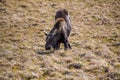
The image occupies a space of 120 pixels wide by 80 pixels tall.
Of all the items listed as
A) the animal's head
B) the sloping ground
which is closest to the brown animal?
the animal's head

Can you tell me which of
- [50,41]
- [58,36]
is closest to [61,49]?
[58,36]

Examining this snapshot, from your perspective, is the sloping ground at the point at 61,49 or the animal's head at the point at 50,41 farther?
the animal's head at the point at 50,41

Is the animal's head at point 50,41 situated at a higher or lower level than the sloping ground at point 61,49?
higher

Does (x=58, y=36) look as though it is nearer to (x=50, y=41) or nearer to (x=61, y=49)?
(x=50, y=41)

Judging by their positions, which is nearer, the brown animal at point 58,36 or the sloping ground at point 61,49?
the sloping ground at point 61,49

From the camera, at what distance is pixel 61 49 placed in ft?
47.3

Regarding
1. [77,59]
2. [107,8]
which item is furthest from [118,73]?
[107,8]

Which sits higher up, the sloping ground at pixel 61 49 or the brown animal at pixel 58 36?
the brown animal at pixel 58 36

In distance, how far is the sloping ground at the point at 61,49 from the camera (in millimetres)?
11031

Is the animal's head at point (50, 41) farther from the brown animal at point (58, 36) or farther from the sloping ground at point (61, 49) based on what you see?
the sloping ground at point (61, 49)

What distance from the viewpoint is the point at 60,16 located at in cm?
1593

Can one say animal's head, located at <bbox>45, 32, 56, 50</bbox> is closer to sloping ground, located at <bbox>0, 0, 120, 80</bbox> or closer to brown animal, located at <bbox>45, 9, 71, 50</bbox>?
brown animal, located at <bbox>45, 9, 71, 50</bbox>

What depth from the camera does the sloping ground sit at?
36.2ft

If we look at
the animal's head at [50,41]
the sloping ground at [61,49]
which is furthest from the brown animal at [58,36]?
the sloping ground at [61,49]
